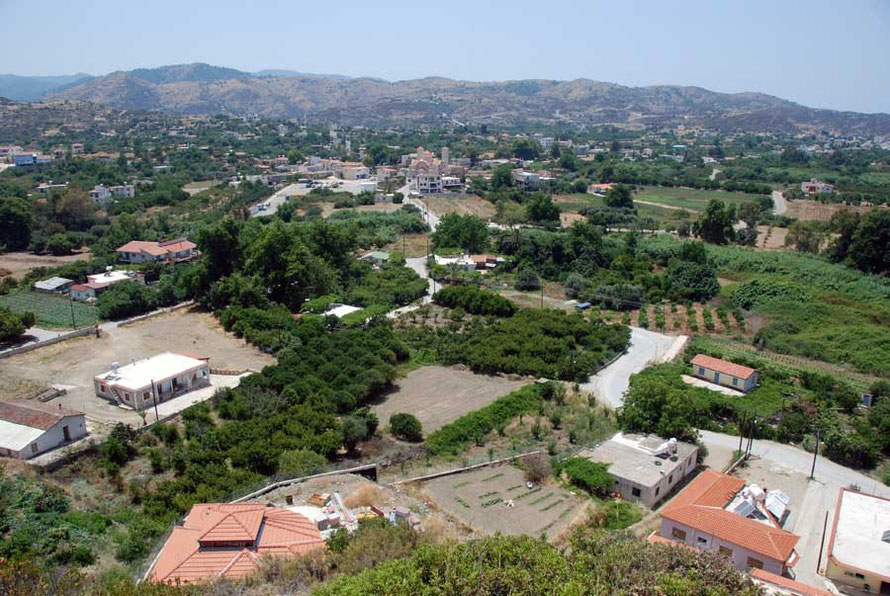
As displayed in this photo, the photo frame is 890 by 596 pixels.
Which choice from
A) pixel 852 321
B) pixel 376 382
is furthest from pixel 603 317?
pixel 376 382

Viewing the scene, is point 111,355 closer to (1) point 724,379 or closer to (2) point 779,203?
(1) point 724,379

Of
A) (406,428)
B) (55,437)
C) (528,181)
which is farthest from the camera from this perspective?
(528,181)

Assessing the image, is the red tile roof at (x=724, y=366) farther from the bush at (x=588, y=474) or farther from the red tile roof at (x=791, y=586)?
the red tile roof at (x=791, y=586)

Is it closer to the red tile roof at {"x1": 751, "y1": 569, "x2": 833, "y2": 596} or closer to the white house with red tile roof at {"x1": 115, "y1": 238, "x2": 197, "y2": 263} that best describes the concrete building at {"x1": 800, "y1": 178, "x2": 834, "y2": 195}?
the white house with red tile roof at {"x1": 115, "y1": 238, "x2": 197, "y2": 263}

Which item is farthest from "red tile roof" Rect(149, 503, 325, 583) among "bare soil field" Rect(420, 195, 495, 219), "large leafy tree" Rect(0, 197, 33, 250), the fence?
"bare soil field" Rect(420, 195, 495, 219)

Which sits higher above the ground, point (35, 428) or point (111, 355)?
point (35, 428)

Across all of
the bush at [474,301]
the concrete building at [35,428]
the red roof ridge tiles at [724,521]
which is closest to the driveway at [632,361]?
the bush at [474,301]

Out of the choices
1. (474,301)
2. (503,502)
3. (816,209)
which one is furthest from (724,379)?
(816,209)
